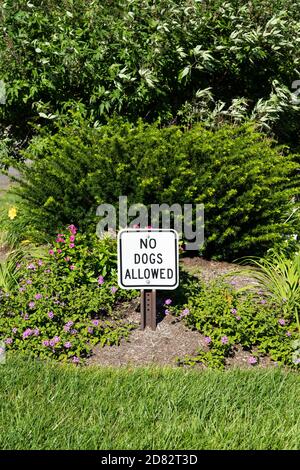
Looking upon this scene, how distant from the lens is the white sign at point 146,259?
4.40 meters

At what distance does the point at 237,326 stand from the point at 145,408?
1.13m

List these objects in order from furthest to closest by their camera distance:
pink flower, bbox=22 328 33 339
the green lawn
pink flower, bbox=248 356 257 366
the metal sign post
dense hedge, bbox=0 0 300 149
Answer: dense hedge, bbox=0 0 300 149
the metal sign post
pink flower, bbox=22 328 33 339
pink flower, bbox=248 356 257 366
the green lawn

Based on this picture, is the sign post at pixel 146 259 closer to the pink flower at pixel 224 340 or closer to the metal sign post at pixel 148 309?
the metal sign post at pixel 148 309

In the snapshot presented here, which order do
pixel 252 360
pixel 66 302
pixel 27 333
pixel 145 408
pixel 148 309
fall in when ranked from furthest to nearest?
pixel 66 302, pixel 148 309, pixel 27 333, pixel 252 360, pixel 145 408

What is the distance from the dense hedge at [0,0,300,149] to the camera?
6.45 meters

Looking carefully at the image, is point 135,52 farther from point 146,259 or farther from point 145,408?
point 145,408

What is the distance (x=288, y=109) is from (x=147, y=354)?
4.07 metres

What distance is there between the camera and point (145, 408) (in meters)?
3.46

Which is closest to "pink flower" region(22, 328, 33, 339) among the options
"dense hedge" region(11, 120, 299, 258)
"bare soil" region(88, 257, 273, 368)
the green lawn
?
the green lawn

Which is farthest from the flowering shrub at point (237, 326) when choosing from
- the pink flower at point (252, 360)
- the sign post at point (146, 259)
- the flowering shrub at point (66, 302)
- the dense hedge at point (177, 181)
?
the dense hedge at point (177, 181)

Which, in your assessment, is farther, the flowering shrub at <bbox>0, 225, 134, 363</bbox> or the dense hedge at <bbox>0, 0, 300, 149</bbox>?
the dense hedge at <bbox>0, 0, 300, 149</bbox>

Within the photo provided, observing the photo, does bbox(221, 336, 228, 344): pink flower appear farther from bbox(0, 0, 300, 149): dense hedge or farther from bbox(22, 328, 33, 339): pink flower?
bbox(0, 0, 300, 149): dense hedge

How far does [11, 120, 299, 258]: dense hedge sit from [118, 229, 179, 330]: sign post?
0.96 meters

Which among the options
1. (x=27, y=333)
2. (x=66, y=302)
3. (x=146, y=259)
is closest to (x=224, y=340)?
(x=146, y=259)
